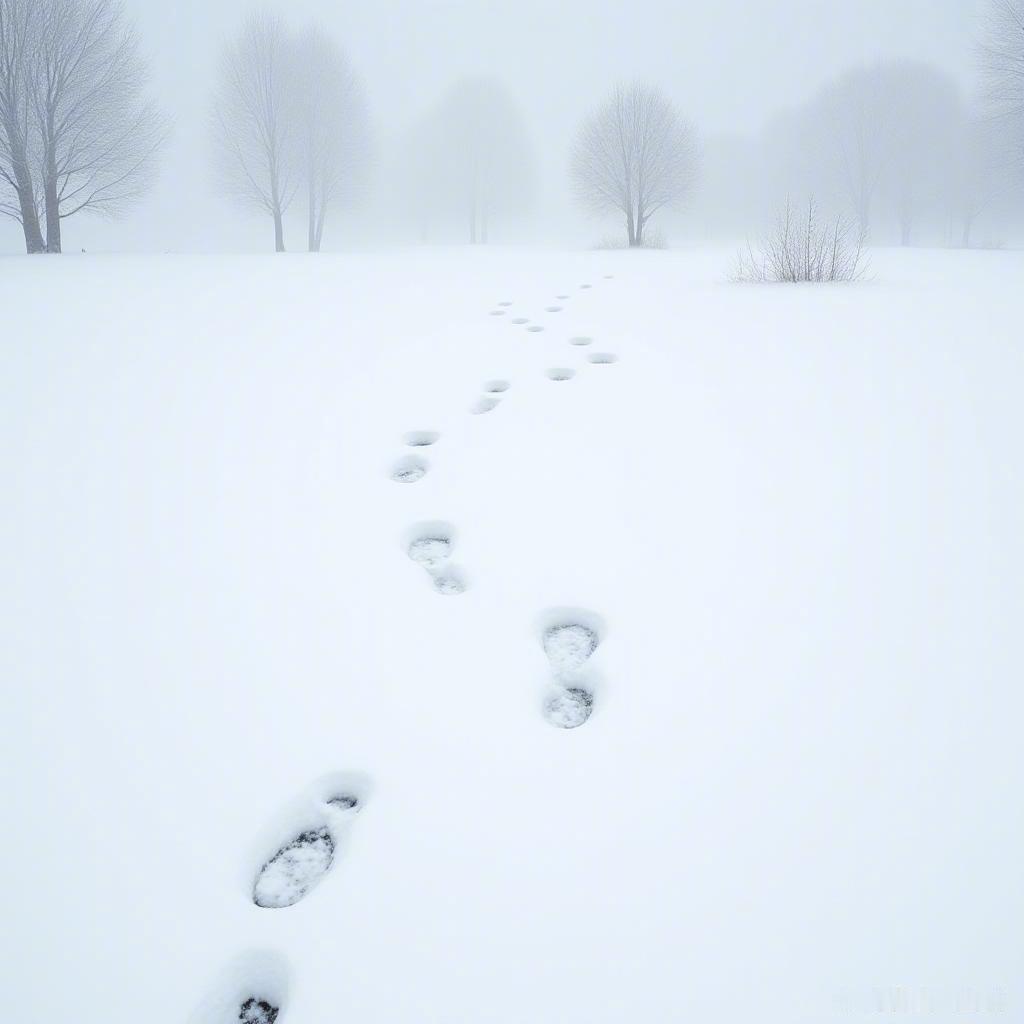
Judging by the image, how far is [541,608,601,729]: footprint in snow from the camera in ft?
5.24

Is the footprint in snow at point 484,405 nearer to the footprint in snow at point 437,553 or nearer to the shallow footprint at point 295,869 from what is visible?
the footprint in snow at point 437,553

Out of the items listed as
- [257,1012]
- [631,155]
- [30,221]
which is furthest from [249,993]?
[631,155]

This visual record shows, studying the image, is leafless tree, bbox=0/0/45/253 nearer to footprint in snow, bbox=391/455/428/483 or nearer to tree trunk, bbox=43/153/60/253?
tree trunk, bbox=43/153/60/253

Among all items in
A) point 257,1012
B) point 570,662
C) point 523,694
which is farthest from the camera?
point 570,662

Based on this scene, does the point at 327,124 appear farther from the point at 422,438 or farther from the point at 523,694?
the point at 523,694

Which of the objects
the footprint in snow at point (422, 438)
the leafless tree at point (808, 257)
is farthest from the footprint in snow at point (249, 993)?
the leafless tree at point (808, 257)

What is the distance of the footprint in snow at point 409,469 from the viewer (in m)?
2.73

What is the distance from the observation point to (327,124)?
15.5 m

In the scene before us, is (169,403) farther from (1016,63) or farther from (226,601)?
(1016,63)

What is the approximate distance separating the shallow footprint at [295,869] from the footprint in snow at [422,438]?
2.05 meters

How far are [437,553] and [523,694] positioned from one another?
2.74 ft

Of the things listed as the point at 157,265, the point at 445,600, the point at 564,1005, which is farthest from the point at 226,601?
the point at 157,265

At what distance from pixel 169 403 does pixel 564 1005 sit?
11.8 feet

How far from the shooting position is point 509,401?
3.38 meters
